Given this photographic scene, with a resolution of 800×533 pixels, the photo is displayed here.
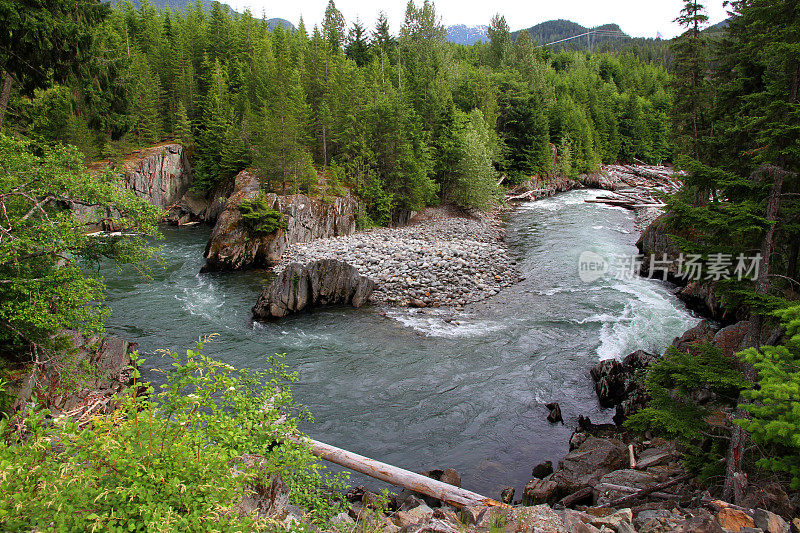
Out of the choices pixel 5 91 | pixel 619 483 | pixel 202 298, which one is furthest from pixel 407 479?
pixel 202 298

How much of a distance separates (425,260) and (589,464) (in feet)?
54.6

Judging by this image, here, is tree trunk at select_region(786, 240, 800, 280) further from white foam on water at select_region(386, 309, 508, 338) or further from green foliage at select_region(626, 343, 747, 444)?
white foam on water at select_region(386, 309, 508, 338)

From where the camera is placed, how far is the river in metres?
11.6

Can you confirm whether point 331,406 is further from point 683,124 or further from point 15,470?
point 683,124

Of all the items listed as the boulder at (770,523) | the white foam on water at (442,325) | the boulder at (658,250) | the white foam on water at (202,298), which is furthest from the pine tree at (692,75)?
the white foam on water at (202,298)

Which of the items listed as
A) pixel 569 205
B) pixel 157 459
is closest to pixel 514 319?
pixel 157 459

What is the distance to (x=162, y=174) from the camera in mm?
42875

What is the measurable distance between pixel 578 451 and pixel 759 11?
9.31 m

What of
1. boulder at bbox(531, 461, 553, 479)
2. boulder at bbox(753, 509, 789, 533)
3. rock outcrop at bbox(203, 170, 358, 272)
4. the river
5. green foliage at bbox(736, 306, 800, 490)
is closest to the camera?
green foliage at bbox(736, 306, 800, 490)

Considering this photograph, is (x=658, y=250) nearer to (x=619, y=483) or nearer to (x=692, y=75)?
(x=692, y=75)

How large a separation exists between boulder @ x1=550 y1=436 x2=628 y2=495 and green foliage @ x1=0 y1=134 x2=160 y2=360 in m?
11.0

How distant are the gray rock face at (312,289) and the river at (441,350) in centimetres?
75

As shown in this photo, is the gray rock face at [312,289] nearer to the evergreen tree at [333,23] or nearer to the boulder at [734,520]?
the boulder at [734,520]

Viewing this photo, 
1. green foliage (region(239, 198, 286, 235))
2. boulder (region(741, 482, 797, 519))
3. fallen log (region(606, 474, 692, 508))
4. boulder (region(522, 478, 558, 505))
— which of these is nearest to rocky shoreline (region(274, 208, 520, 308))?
green foliage (region(239, 198, 286, 235))
